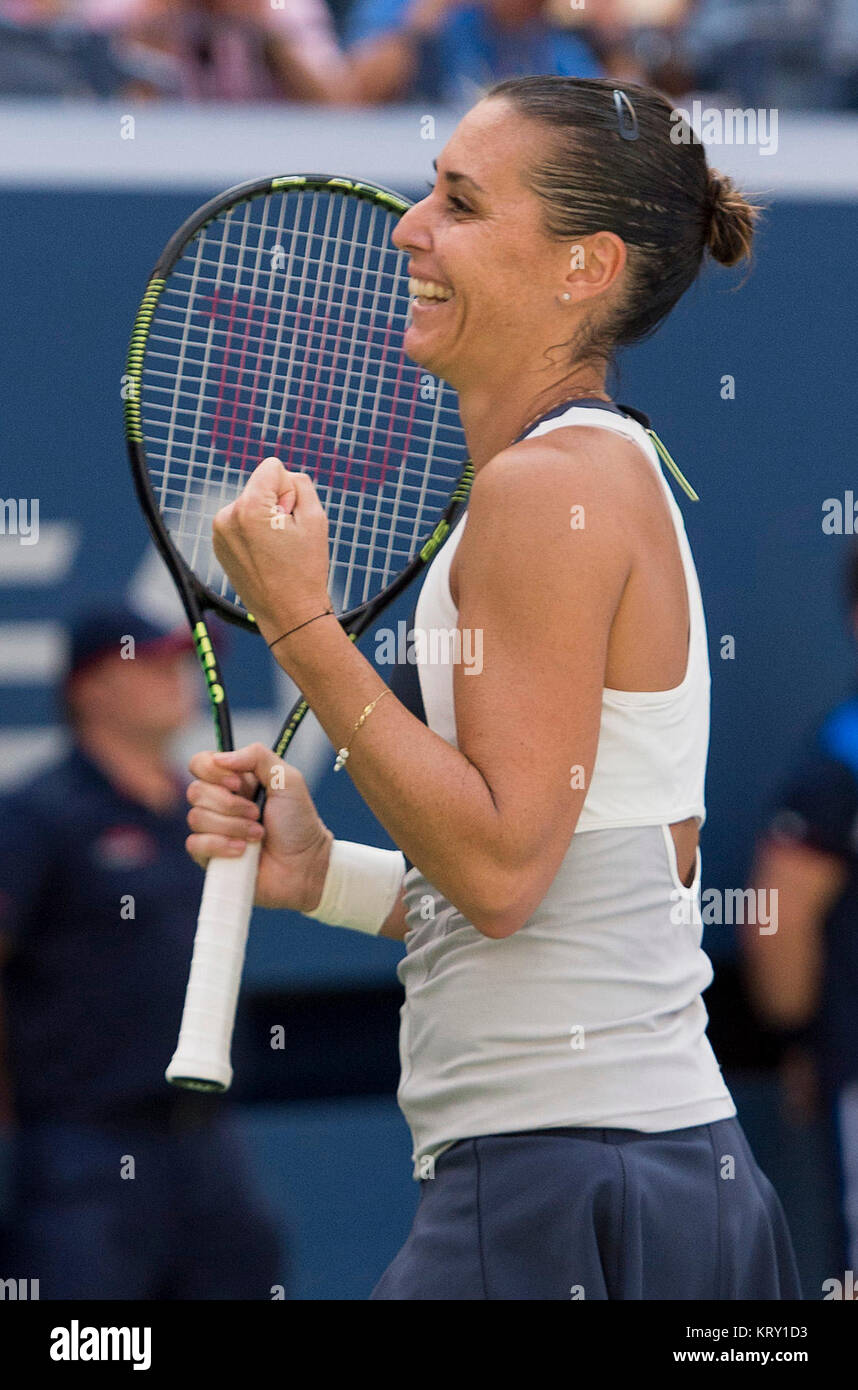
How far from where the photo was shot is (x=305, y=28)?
3.61 meters

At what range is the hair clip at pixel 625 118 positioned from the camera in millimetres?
1574

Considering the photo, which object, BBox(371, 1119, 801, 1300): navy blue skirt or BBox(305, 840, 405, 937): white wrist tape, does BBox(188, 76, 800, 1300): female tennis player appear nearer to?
BBox(371, 1119, 801, 1300): navy blue skirt

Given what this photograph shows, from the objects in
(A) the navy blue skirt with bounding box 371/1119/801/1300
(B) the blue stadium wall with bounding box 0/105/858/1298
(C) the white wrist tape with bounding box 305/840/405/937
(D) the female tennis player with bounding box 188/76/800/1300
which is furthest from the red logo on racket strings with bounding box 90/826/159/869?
(A) the navy blue skirt with bounding box 371/1119/801/1300

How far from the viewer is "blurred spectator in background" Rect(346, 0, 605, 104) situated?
12.0 feet

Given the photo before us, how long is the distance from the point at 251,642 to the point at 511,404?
6.20ft

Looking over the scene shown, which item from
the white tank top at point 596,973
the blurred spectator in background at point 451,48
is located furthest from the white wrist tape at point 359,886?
the blurred spectator in background at point 451,48

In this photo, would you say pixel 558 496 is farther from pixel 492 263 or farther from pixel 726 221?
pixel 726 221

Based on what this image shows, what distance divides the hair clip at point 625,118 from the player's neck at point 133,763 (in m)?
1.82

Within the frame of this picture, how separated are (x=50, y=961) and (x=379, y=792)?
5.77 ft

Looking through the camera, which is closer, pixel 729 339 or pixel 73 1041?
pixel 73 1041

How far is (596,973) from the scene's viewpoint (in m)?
1.49
